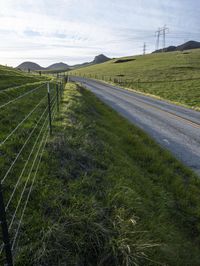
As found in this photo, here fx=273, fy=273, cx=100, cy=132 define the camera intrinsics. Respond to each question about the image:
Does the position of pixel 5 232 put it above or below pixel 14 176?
above

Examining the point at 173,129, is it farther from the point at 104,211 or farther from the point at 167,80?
the point at 167,80

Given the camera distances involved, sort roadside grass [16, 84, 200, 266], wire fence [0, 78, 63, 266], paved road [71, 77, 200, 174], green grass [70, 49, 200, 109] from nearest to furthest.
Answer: wire fence [0, 78, 63, 266] < roadside grass [16, 84, 200, 266] < paved road [71, 77, 200, 174] < green grass [70, 49, 200, 109]

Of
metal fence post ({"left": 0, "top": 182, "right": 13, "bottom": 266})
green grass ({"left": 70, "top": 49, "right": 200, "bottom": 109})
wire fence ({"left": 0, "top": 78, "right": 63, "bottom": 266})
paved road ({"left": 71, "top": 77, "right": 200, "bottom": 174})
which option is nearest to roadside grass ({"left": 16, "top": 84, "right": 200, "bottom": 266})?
wire fence ({"left": 0, "top": 78, "right": 63, "bottom": 266})

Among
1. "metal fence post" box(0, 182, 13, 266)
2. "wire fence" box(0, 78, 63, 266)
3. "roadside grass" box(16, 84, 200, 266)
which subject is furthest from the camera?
"roadside grass" box(16, 84, 200, 266)

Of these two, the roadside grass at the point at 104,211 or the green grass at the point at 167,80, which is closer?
the roadside grass at the point at 104,211

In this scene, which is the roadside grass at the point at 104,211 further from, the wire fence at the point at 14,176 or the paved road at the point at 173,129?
the paved road at the point at 173,129

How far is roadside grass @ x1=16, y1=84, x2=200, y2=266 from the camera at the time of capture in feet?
12.0

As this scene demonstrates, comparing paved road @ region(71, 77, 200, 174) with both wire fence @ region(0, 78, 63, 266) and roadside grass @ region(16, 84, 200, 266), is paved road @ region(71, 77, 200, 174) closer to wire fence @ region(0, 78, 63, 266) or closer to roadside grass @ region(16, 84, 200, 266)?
roadside grass @ region(16, 84, 200, 266)

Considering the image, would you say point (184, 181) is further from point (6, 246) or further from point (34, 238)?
point (6, 246)

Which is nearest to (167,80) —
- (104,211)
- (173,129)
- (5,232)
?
(173,129)

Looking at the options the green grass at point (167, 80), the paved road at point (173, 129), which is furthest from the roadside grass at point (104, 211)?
the green grass at point (167, 80)

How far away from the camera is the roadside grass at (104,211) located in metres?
3.64

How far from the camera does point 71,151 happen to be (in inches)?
245

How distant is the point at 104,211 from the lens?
4.38 m
